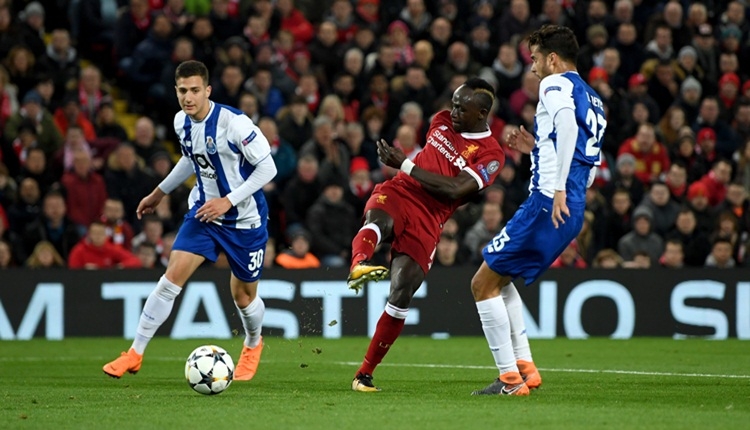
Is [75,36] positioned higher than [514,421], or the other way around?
[75,36]

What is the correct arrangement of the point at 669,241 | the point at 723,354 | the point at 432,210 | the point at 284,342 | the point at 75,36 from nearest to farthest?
the point at 432,210 → the point at 723,354 → the point at 284,342 → the point at 669,241 → the point at 75,36

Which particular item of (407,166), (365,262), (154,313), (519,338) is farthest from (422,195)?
(154,313)

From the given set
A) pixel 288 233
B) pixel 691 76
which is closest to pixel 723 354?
pixel 288 233

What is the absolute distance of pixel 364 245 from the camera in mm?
9016

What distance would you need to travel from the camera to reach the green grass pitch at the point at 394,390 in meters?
7.33

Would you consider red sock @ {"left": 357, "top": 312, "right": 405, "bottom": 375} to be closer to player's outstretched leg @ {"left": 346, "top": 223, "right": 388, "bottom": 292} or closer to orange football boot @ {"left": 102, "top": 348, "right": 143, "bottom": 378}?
player's outstretched leg @ {"left": 346, "top": 223, "right": 388, "bottom": 292}

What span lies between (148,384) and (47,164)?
771 centimetres

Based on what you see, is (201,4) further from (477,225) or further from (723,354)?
(723,354)

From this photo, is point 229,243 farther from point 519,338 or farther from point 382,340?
point 519,338

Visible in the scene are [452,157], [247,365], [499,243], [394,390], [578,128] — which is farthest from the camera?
[247,365]

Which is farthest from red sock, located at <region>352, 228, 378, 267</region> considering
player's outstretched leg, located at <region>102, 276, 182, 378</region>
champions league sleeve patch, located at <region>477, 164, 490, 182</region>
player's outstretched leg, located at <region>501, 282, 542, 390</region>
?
player's outstretched leg, located at <region>102, 276, 182, 378</region>

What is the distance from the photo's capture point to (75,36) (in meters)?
19.5

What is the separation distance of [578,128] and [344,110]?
33.5 feet

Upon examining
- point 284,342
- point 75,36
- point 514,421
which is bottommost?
point 284,342
